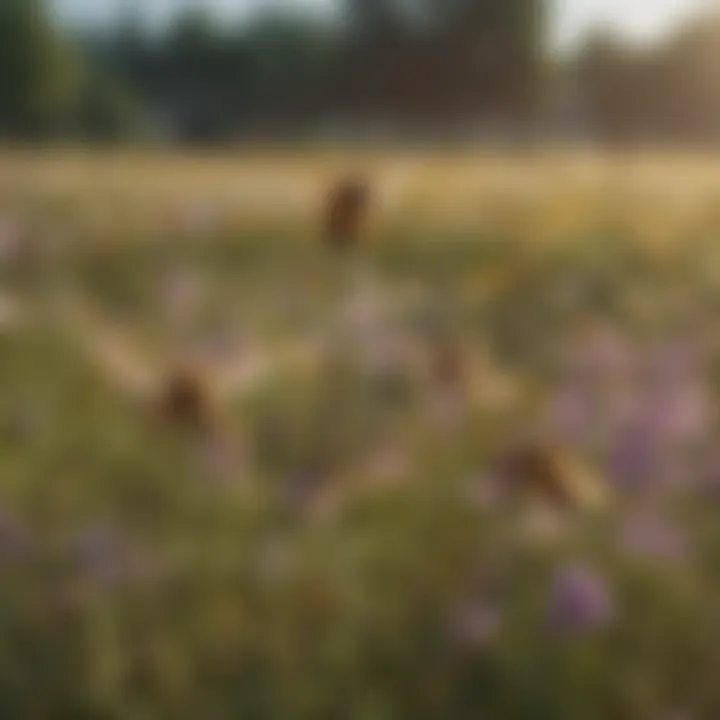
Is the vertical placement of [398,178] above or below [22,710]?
above

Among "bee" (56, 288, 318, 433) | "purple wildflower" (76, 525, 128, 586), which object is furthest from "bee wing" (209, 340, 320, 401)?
"purple wildflower" (76, 525, 128, 586)

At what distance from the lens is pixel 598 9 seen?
881 mm

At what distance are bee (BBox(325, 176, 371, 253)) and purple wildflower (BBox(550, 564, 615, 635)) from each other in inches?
10.0

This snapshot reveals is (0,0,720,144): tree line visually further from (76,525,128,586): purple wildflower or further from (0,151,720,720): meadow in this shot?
(76,525,128,586): purple wildflower

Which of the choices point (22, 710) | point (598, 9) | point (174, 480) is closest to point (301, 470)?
point (174, 480)

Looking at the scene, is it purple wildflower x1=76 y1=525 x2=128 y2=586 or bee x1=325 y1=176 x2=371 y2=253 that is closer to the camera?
purple wildflower x1=76 y1=525 x2=128 y2=586

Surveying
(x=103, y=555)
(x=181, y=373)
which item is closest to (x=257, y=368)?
(x=181, y=373)

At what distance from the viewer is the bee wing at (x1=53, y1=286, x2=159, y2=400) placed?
0.81 m

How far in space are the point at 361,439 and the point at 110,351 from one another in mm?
157

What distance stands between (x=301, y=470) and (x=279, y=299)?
12 centimetres

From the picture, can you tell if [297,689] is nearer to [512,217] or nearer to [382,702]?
[382,702]

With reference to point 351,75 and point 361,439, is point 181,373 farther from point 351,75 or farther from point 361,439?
point 351,75

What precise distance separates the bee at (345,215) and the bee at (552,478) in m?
0.18

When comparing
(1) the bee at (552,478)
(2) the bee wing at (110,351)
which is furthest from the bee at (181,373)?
(1) the bee at (552,478)
